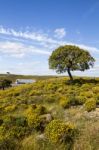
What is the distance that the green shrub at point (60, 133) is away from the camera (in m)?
9.41

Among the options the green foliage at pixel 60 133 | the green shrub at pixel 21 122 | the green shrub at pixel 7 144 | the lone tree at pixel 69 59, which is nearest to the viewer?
the green shrub at pixel 7 144

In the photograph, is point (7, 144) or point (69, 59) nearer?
point (7, 144)

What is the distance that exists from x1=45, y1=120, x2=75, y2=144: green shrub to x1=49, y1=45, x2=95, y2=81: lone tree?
3974cm

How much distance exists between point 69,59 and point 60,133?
134ft

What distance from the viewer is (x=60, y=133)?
9.88 m

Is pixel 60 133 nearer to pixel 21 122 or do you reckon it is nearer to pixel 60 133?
pixel 60 133

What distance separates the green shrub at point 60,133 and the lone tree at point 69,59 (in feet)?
130

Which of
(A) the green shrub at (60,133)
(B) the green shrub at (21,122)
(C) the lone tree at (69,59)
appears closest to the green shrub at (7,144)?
(A) the green shrub at (60,133)

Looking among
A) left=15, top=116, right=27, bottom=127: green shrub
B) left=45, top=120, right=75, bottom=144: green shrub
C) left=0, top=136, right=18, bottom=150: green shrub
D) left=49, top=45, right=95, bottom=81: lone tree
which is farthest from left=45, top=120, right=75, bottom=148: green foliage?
left=49, top=45, right=95, bottom=81: lone tree

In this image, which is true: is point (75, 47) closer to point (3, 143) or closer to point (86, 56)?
point (86, 56)

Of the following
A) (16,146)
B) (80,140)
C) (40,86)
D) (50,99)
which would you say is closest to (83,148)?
(80,140)

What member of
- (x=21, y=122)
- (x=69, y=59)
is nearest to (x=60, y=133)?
(x=21, y=122)

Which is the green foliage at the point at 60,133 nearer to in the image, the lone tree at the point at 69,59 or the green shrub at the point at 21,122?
the green shrub at the point at 21,122

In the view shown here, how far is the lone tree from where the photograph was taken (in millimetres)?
50250
